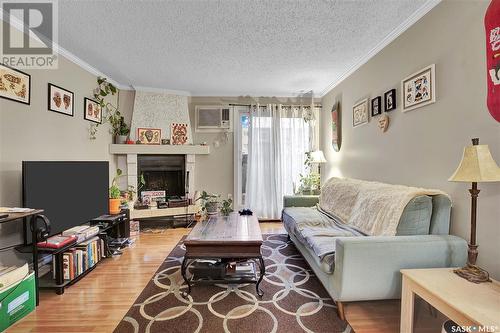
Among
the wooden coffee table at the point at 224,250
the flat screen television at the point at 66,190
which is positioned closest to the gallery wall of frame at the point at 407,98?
the wooden coffee table at the point at 224,250

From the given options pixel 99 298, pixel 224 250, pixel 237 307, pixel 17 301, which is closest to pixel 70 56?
pixel 17 301

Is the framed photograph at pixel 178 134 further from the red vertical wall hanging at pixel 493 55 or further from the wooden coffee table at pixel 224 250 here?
the red vertical wall hanging at pixel 493 55

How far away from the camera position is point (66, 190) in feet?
8.52

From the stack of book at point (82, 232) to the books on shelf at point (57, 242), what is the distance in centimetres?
11

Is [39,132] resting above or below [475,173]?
above

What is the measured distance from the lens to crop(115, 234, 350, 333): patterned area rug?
1753mm

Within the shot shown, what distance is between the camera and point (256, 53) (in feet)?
9.98

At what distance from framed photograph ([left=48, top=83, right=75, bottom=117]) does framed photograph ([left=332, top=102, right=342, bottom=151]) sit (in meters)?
3.87

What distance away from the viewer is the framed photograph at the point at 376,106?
113 inches

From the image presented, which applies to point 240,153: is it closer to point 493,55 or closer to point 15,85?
point 15,85

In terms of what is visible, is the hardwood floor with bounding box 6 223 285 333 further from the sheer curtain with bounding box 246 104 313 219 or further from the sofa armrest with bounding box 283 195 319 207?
the sheer curtain with bounding box 246 104 313 219

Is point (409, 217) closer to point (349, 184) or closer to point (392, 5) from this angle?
point (349, 184)

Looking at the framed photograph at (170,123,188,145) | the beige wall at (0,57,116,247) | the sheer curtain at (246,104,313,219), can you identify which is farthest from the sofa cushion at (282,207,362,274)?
the beige wall at (0,57,116,247)

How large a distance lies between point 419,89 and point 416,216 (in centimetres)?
117
